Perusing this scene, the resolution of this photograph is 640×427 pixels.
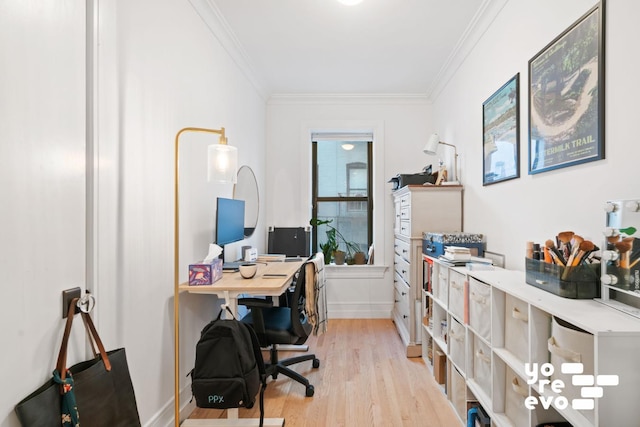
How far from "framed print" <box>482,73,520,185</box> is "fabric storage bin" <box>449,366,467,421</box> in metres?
1.28

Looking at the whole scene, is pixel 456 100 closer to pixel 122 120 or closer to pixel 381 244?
pixel 381 244

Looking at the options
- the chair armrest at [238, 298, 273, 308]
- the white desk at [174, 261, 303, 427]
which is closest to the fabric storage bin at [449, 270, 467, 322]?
the white desk at [174, 261, 303, 427]

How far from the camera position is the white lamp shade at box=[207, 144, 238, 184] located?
1.80 meters

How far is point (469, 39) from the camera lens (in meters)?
2.75

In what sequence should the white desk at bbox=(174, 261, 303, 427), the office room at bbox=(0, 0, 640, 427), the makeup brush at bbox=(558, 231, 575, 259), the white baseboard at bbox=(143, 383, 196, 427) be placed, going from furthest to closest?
the white desk at bbox=(174, 261, 303, 427)
the white baseboard at bbox=(143, 383, 196, 427)
the makeup brush at bbox=(558, 231, 575, 259)
the office room at bbox=(0, 0, 640, 427)

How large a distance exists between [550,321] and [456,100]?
2.42m

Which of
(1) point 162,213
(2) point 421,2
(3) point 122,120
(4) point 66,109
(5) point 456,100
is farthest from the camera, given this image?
(5) point 456,100

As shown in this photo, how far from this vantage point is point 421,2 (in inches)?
92.2

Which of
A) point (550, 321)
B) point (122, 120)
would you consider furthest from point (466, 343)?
point (122, 120)

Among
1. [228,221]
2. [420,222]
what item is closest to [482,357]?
[420,222]

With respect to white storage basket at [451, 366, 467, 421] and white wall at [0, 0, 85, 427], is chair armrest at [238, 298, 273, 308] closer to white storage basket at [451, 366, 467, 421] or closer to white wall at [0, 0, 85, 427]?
white wall at [0, 0, 85, 427]

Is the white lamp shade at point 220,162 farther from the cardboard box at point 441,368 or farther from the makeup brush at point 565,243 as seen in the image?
the cardboard box at point 441,368

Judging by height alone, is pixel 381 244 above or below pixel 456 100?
below

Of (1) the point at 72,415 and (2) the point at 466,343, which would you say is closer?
(1) the point at 72,415
